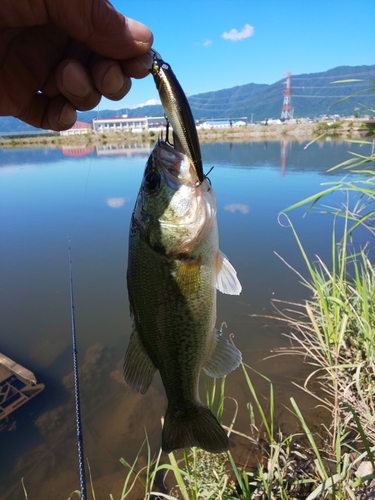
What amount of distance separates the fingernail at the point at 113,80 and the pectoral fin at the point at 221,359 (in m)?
1.58

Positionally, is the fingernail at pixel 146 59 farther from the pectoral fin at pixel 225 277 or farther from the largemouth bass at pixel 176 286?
the pectoral fin at pixel 225 277

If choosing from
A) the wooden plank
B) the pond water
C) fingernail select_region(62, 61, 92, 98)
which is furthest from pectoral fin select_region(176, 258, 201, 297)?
the wooden plank

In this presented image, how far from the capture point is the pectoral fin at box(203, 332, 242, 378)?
5.79ft

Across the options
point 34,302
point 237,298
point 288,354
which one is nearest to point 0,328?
point 34,302

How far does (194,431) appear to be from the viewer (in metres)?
1.68

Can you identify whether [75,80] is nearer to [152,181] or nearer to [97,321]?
[152,181]

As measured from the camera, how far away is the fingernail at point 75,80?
6.13ft

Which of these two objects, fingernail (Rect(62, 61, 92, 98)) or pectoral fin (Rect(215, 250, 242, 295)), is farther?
fingernail (Rect(62, 61, 92, 98))

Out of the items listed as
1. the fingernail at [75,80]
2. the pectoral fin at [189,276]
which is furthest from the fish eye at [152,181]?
the fingernail at [75,80]

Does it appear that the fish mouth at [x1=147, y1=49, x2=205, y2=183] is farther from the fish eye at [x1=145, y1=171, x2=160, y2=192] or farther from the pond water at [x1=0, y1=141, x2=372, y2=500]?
the pond water at [x1=0, y1=141, x2=372, y2=500]

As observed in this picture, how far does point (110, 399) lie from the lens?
15.4 feet

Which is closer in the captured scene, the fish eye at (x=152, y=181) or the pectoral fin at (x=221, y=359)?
the fish eye at (x=152, y=181)

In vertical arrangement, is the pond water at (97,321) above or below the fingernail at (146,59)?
below

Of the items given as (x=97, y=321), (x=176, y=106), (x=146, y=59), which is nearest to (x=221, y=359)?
(x=176, y=106)
